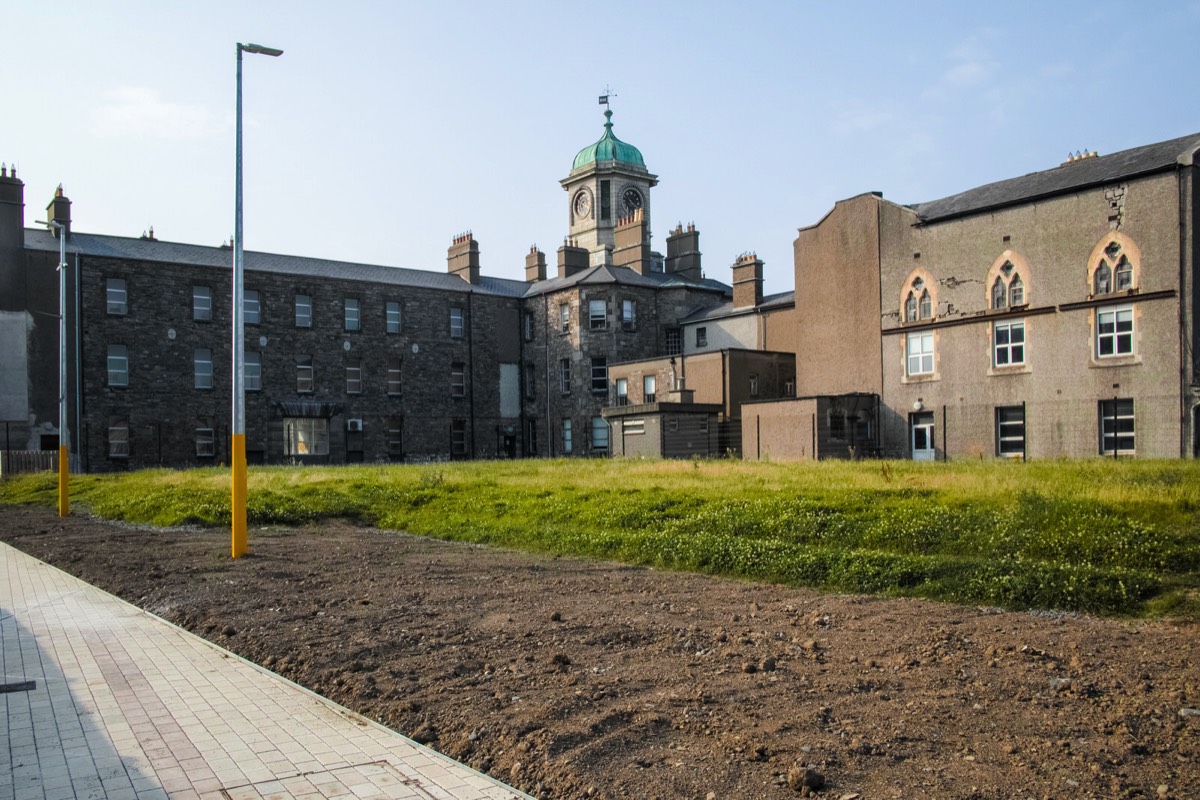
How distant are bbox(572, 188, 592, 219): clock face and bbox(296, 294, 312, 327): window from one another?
28.6 meters

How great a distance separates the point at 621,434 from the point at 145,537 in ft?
82.6

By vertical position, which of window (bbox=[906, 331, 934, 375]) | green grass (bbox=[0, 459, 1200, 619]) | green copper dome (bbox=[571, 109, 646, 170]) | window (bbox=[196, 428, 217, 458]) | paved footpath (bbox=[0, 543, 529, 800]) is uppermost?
green copper dome (bbox=[571, 109, 646, 170])

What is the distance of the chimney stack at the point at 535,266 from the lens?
6181 cm

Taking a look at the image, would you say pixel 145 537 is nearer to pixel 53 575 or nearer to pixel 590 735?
pixel 53 575

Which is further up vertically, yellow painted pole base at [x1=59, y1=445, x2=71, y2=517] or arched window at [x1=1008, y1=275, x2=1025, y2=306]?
arched window at [x1=1008, y1=275, x2=1025, y2=306]

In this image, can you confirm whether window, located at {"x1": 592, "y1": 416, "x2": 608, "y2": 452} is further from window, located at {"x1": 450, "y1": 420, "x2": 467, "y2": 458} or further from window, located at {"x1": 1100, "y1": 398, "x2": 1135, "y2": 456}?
window, located at {"x1": 1100, "y1": 398, "x2": 1135, "y2": 456}

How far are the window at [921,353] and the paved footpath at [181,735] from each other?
30939 mm

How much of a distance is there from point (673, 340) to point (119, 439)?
1148 inches

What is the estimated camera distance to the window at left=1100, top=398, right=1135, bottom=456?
1185 inches

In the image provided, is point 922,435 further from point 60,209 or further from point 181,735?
point 60,209

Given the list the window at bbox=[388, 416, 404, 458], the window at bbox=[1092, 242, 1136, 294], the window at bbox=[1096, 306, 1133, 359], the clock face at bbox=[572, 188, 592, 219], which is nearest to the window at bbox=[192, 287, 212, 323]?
the window at bbox=[388, 416, 404, 458]

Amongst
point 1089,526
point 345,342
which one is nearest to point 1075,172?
point 1089,526

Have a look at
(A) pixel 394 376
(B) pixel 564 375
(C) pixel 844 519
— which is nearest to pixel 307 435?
(A) pixel 394 376

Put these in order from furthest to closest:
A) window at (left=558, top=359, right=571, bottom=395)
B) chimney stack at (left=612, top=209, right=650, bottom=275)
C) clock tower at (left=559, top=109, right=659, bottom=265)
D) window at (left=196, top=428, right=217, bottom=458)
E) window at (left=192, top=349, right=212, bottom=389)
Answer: clock tower at (left=559, top=109, right=659, bottom=265), chimney stack at (left=612, top=209, right=650, bottom=275), window at (left=558, top=359, right=571, bottom=395), window at (left=192, top=349, right=212, bottom=389), window at (left=196, top=428, right=217, bottom=458)
